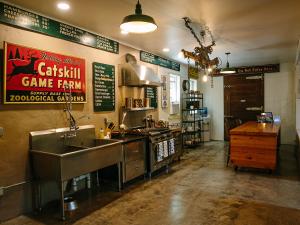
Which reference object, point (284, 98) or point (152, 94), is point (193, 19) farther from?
point (284, 98)

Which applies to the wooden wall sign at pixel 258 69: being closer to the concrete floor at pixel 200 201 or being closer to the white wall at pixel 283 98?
the white wall at pixel 283 98

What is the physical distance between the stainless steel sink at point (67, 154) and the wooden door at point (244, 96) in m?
5.51

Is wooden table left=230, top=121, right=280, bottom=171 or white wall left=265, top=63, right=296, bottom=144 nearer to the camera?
wooden table left=230, top=121, right=280, bottom=171

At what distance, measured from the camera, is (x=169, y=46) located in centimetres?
539

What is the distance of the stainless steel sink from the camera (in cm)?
297

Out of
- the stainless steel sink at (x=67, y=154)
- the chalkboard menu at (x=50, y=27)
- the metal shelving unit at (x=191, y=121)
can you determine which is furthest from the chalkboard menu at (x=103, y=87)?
the metal shelving unit at (x=191, y=121)

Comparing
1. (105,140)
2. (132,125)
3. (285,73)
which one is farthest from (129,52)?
(285,73)

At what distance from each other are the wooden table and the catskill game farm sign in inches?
122

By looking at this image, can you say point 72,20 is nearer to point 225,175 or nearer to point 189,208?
point 189,208

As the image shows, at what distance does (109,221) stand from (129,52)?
11.3 ft

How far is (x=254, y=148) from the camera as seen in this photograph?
Result: 473 cm

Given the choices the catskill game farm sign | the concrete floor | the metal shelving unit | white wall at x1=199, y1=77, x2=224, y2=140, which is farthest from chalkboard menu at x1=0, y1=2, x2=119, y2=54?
white wall at x1=199, y1=77, x2=224, y2=140

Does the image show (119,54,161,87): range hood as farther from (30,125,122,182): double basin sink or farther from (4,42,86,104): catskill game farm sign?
(30,125,122,182): double basin sink

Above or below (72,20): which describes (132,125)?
below
